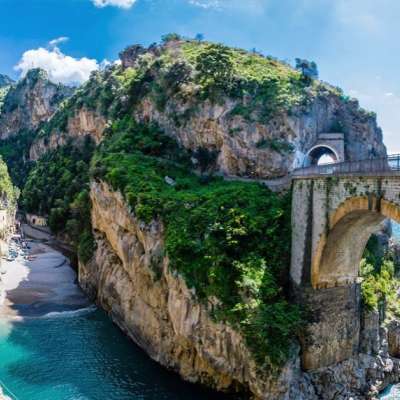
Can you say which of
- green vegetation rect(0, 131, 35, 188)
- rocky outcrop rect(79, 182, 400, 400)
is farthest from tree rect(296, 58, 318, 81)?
green vegetation rect(0, 131, 35, 188)

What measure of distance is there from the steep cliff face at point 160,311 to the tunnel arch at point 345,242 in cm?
531

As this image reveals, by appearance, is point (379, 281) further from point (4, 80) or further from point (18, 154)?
point (4, 80)

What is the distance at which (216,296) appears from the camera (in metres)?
21.9

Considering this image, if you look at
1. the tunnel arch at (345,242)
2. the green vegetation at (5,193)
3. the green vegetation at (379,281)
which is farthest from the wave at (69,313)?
the green vegetation at (5,193)

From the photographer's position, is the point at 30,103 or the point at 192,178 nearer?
the point at 192,178

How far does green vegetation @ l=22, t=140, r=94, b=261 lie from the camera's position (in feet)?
163

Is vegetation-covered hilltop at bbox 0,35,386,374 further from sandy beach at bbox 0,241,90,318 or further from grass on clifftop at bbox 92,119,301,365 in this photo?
sandy beach at bbox 0,241,90,318

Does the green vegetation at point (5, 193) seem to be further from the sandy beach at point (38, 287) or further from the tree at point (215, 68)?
the tree at point (215, 68)

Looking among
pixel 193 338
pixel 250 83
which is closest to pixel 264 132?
pixel 250 83

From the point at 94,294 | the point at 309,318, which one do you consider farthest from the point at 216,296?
the point at 94,294

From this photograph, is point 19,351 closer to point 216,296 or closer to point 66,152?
point 216,296

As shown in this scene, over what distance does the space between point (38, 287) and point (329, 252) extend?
31599 mm

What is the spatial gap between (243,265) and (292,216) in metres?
5.04

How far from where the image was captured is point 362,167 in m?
18.2
